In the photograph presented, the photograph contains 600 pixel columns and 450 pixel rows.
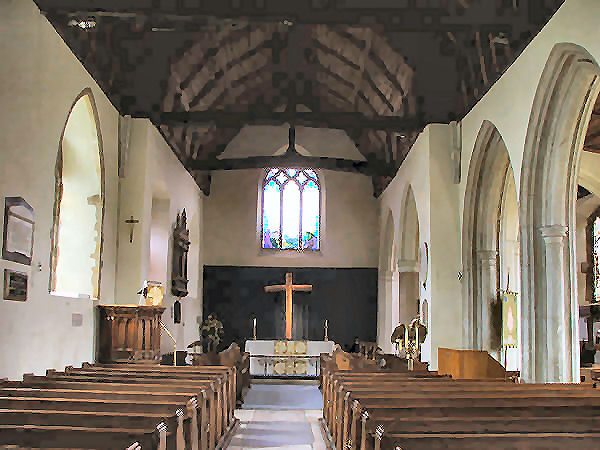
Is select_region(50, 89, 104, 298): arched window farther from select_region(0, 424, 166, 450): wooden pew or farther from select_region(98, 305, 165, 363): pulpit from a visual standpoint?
select_region(0, 424, 166, 450): wooden pew

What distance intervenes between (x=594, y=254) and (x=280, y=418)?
27.1 ft

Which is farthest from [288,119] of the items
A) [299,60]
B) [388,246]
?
[388,246]

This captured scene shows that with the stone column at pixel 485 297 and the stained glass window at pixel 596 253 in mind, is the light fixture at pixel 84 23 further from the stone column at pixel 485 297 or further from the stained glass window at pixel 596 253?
the stained glass window at pixel 596 253

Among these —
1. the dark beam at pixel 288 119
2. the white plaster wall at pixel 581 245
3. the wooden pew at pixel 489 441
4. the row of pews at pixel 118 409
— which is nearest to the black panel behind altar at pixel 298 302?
the white plaster wall at pixel 581 245

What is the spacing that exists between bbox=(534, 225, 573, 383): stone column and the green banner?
2310 mm

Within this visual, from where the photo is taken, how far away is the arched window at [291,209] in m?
17.4

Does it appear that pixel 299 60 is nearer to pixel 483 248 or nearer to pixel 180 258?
pixel 180 258

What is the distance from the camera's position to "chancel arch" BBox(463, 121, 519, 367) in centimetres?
968

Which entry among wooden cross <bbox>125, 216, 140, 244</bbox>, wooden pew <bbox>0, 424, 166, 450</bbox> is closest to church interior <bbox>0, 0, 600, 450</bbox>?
wooden pew <bbox>0, 424, 166, 450</bbox>

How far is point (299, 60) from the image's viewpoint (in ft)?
44.6

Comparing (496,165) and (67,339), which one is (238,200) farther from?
(67,339)

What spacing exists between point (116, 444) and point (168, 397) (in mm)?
1672

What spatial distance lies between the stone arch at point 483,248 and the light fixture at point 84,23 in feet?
16.4

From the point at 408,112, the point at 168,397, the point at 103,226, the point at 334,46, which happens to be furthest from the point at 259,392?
the point at 168,397
